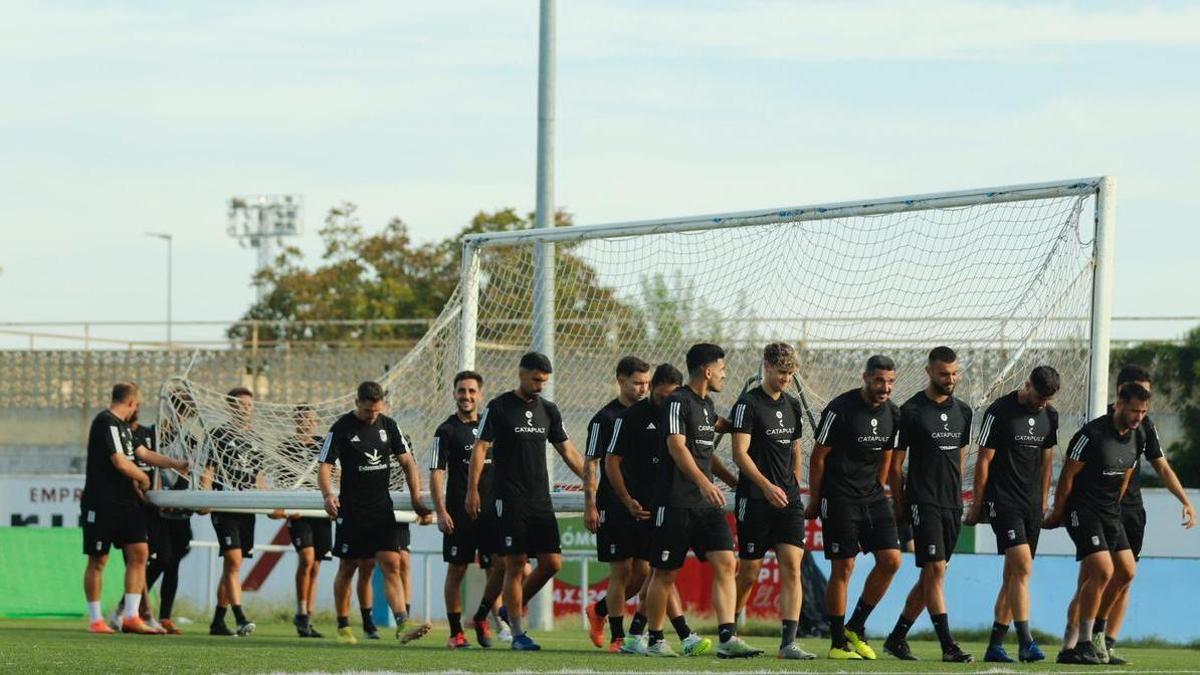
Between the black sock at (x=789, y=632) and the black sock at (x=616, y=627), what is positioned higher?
the black sock at (x=789, y=632)

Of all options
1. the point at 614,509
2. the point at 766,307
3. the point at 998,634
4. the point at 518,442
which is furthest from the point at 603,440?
the point at 766,307

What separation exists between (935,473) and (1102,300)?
2.27 m

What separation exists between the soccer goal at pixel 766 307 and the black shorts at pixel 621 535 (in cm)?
131

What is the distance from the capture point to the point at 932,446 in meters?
12.7

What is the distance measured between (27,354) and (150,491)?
24128 millimetres

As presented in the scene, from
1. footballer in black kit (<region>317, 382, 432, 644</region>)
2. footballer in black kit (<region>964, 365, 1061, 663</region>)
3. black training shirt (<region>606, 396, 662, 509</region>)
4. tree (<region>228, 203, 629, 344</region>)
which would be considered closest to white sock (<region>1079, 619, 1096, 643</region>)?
footballer in black kit (<region>964, 365, 1061, 663</region>)

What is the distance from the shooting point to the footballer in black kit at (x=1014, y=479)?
12.7 meters

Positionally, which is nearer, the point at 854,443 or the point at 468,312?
the point at 854,443

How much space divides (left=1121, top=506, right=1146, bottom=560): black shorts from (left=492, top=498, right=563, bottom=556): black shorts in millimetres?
3790

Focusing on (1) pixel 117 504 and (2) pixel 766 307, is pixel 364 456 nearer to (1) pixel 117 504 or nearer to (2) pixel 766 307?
(1) pixel 117 504

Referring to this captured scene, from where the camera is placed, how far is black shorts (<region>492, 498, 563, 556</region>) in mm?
13922

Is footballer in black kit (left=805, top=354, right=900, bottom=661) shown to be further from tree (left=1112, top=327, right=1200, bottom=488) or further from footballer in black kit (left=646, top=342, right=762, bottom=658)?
tree (left=1112, top=327, right=1200, bottom=488)

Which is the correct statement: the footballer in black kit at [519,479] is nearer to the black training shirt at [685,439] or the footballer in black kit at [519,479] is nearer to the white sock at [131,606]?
the black training shirt at [685,439]

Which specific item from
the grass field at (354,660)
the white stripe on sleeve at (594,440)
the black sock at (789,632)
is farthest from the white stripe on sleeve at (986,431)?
the white stripe on sleeve at (594,440)
